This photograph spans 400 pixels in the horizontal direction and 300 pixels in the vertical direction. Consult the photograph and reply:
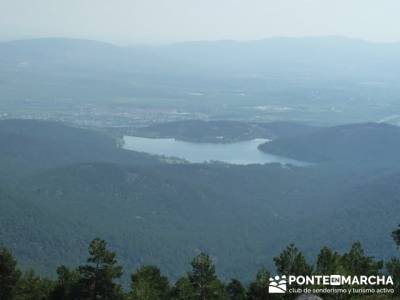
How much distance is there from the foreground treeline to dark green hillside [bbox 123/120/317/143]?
139 m

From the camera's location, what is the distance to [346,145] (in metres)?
146

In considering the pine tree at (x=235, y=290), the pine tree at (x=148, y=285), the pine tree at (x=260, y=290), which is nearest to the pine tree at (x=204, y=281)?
the pine tree at (x=260, y=290)

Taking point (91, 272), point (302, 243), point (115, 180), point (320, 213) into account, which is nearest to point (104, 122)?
point (115, 180)

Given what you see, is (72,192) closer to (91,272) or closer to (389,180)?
(389,180)

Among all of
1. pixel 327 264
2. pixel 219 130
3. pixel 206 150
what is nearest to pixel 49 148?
pixel 206 150

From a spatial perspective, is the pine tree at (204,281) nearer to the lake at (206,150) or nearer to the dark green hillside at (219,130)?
the lake at (206,150)

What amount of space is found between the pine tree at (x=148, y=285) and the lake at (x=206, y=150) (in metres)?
107

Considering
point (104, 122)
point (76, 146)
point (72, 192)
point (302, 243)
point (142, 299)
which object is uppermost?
point (104, 122)

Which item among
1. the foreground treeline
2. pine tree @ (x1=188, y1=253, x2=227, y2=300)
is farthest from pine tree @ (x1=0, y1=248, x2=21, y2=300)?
pine tree @ (x1=188, y1=253, x2=227, y2=300)

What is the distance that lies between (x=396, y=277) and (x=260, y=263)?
38.2 m

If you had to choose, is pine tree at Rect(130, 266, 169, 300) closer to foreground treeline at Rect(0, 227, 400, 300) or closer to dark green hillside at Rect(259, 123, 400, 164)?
foreground treeline at Rect(0, 227, 400, 300)

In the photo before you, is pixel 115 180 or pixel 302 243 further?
pixel 115 180

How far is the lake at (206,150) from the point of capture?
14550 cm

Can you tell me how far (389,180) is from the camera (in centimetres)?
10081
